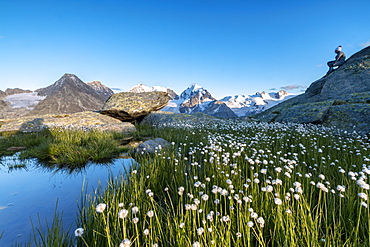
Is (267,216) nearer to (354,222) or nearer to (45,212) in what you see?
(354,222)

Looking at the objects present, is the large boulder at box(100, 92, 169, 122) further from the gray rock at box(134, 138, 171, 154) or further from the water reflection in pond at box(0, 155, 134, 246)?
the water reflection in pond at box(0, 155, 134, 246)

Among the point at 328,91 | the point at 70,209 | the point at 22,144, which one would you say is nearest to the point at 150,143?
the point at 70,209

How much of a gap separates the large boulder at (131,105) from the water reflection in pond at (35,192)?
10.00m

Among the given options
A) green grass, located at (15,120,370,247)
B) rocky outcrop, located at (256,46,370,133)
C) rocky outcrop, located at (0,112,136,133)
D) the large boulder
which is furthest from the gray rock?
rocky outcrop, located at (256,46,370,133)

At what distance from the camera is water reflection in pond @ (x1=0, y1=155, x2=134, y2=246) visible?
2.51m

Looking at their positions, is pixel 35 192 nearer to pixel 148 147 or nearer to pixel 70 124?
pixel 148 147

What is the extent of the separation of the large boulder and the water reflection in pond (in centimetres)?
1000

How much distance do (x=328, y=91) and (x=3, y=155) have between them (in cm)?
2351

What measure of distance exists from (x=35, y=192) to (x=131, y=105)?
1255 centimetres

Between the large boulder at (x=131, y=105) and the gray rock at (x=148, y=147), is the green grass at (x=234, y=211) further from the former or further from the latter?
Result: the large boulder at (x=131, y=105)

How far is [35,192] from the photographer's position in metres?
3.50

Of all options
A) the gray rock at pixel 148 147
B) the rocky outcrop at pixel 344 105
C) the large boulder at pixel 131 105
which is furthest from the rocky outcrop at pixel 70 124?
the rocky outcrop at pixel 344 105

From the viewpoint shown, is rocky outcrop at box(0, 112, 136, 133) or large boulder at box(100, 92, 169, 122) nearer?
rocky outcrop at box(0, 112, 136, 133)

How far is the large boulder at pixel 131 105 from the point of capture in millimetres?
15308
